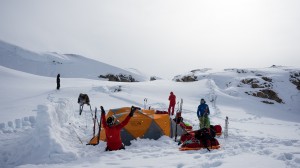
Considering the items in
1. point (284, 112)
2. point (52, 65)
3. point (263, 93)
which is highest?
point (52, 65)

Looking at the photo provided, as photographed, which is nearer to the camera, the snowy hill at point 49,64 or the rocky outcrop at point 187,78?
the rocky outcrop at point 187,78

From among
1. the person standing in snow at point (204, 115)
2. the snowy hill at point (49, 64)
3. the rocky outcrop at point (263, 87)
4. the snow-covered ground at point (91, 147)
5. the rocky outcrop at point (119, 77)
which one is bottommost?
the snow-covered ground at point (91, 147)

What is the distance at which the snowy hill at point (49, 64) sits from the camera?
2512 inches

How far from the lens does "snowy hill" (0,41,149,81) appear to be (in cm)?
6381

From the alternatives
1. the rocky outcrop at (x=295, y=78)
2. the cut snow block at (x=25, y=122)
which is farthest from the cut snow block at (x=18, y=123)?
the rocky outcrop at (x=295, y=78)

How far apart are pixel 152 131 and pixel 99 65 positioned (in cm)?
6667

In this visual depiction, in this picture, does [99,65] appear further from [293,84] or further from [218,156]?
[218,156]

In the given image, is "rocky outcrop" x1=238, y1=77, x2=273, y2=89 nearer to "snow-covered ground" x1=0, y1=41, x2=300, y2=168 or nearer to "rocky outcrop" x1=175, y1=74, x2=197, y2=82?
"rocky outcrop" x1=175, y1=74, x2=197, y2=82

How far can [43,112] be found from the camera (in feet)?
32.9

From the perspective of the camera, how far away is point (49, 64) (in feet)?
225

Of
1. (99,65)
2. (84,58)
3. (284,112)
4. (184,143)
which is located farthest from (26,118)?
(84,58)

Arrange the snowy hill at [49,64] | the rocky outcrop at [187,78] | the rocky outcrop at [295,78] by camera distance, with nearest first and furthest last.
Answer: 1. the rocky outcrop at [295,78]
2. the rocky outcrop at [187,78]
3. the snowy hill at [49,64]

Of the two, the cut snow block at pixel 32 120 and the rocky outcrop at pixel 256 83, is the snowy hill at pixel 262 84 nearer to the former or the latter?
the rocky outcrop at pixel 256 83

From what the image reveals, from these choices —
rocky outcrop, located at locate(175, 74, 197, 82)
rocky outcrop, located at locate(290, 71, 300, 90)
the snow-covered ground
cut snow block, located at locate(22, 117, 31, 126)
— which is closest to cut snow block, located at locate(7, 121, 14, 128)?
the snow-covered ground
